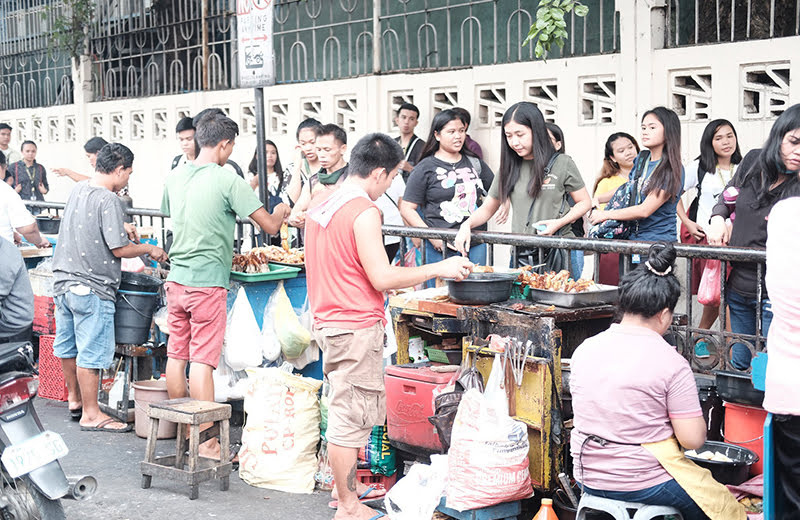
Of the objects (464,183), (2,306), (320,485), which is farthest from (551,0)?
(2,306)

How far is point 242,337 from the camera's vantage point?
21.5 ft

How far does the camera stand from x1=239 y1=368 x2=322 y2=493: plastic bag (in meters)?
5.89

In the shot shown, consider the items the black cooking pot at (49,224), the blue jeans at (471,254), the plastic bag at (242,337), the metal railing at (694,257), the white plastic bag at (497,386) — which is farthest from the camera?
the black cooking pot at (49,224)

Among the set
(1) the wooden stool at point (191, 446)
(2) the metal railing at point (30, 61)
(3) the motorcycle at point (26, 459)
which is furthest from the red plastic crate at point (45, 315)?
(2) the metal railing at point (30, 61)

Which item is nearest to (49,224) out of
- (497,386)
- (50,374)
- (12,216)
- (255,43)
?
(12,216)

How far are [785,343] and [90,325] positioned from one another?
193 inches

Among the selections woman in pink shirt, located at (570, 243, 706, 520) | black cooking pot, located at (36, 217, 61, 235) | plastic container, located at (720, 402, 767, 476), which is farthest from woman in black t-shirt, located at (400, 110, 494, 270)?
black cooking pot, located at (36, 217, 61, 235)

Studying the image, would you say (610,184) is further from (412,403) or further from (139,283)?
(139,283)

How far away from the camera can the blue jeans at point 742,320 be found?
486 cm

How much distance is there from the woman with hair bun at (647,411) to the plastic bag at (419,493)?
3.61ft

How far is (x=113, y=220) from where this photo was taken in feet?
Answer: 22.5

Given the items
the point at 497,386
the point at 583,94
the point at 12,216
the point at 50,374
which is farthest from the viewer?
the point at 583,94

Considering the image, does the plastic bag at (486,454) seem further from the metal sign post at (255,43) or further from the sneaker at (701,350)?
the metal sign post at (255,43)

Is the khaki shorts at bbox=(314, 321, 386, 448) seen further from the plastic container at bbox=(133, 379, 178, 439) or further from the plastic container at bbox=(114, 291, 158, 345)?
the plastic container at bbox=(114, 291, 158, 345)
